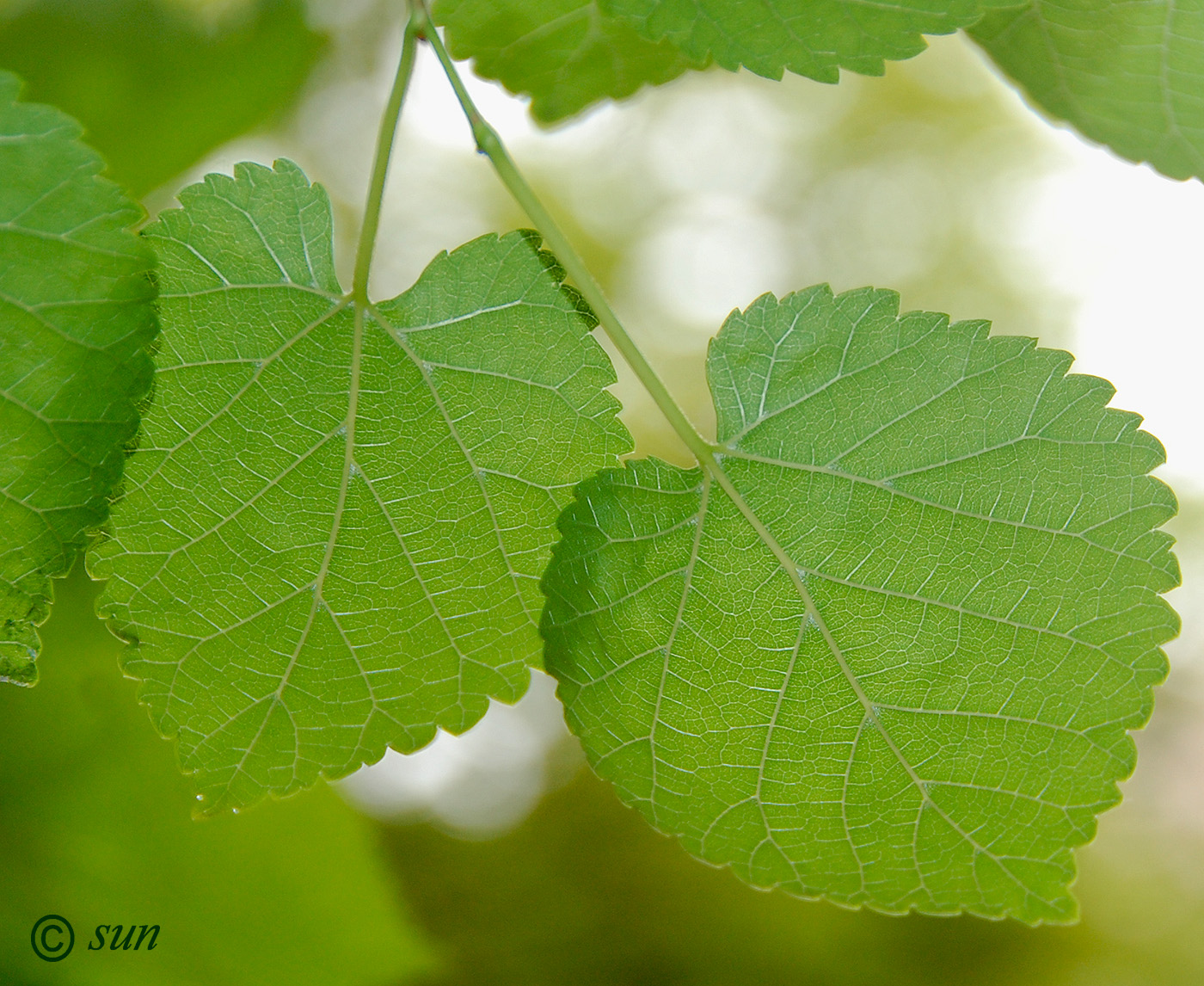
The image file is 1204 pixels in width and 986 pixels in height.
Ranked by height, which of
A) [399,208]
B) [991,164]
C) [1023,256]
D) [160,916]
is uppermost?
[991,164]

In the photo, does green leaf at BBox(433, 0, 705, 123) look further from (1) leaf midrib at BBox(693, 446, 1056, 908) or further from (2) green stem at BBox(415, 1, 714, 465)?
(1) leaf midrib at BBox(693, 446, 1056, 908)

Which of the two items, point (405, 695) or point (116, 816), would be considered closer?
point (405, 695)

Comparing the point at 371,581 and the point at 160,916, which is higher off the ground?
the point at 371,581

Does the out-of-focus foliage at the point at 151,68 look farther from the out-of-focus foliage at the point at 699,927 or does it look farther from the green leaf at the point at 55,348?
the out-of-focus foliage at the point at 699,927

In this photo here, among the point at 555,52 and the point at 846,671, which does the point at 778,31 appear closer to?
the point at 555,52

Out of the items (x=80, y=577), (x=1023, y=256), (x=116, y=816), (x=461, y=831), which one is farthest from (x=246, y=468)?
(x=1023, y=256)

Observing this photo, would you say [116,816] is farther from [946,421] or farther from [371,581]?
[946,421]

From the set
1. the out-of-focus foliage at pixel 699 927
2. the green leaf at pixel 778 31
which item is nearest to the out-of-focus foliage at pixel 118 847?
the green leaf at pixel 778 31
